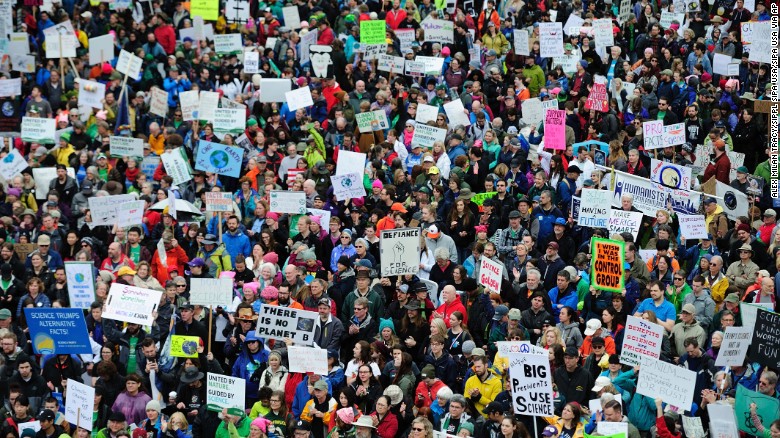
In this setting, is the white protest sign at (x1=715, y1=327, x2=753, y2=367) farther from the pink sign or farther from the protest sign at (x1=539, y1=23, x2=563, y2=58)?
the protest sign at (x1=539, y1=23, x2=563, y2=58)

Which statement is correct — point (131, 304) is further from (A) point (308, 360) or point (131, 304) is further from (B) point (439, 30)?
(B) point (439, 30)

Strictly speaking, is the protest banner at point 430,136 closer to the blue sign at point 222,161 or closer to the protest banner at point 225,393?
the blue sign at point 222,161

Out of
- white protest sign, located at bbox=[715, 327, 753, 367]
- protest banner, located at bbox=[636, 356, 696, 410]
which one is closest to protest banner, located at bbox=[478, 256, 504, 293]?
protest banner, located at bbox=[636, 356, 696, 410]

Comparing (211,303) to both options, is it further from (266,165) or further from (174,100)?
(174,100)

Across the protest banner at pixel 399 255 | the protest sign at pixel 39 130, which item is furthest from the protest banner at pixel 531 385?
the protest sign at pixel 39 130

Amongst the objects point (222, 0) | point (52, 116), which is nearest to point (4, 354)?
point (52, 116)

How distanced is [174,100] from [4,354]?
10200mm

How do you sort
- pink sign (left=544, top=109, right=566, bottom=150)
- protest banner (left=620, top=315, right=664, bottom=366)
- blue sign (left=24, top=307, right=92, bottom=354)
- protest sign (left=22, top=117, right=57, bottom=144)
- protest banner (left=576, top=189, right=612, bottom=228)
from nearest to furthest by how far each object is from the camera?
1. protest banner (left=620, top=315, right=664, bottom=366)
2. blue sign (left=24, top=307, right=92, bottom=354)
3. protest banner (left=576, top=189, right=612, bottom=228)
4. pink sign (left=544, top=109, right=566, bottom=150)
5. protest sign (left=22, top=117, right=57, bottom=144)

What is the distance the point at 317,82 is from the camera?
2766 cm

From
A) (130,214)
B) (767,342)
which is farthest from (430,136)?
(767,342)

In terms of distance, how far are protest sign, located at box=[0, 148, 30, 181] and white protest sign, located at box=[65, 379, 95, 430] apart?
8.00m

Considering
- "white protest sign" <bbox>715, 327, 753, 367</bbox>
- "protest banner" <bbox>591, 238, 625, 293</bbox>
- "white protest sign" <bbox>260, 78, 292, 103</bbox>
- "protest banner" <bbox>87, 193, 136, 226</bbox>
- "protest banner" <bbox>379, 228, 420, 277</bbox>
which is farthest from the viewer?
"white protest sign" <bbox>260, 78, 292, 103</bbox>

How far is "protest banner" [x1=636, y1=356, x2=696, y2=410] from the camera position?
16.1 meters

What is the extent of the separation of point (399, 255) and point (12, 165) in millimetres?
8552
